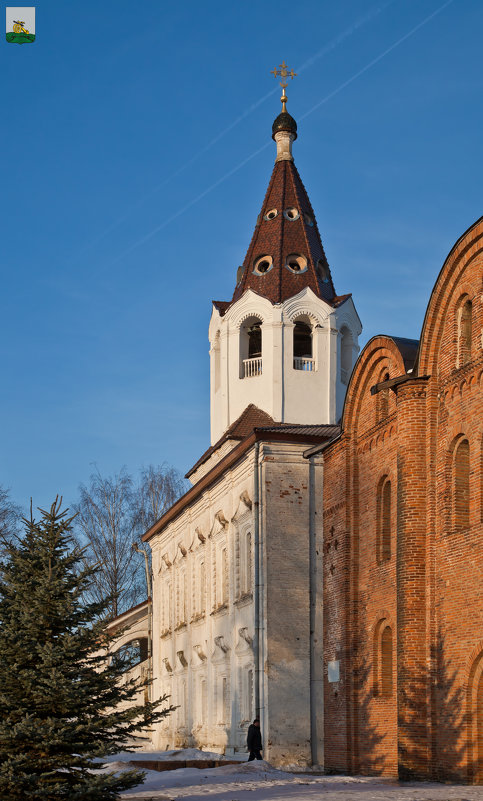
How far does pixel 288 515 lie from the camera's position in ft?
82.0

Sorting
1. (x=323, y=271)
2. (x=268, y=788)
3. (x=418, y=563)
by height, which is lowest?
(x=268, y=788)

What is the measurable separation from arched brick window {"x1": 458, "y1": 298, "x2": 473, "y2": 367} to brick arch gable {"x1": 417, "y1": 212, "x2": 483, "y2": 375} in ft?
0.73

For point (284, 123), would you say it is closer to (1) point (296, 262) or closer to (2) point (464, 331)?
(1) point (296, 262)

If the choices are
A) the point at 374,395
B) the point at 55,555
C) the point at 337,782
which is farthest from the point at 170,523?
the point at 55,555

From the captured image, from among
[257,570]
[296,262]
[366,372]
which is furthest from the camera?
[296,262]

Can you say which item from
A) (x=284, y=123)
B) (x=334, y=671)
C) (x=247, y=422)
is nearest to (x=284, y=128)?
(x=284, y=123)

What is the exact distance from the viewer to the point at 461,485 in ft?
59.9

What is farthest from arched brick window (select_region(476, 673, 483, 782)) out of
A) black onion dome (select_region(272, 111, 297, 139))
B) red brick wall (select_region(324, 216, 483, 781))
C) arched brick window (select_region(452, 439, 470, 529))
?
black onion dome (select_region(272, 111, 297, 139))

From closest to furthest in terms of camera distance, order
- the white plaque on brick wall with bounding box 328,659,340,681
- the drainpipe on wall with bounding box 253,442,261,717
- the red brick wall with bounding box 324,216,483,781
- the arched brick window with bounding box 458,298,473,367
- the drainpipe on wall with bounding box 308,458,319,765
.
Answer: the red brick wall with bounding box 324,216,483,781, the arched brick window with bounding box 458,298,473,367, the white plaque on brick wall with bounding box 328,659,340,681, the drainpipe on wall with bounding box 308,458,319,765, the drainpipe on wall with bounding box 253,442,261,717

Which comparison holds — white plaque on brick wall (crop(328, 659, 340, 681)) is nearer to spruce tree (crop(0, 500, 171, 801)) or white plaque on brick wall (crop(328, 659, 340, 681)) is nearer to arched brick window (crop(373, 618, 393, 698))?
arched brick window (crop(373, 618, 393, 698))

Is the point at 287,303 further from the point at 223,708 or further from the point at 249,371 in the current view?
the point at 223,708

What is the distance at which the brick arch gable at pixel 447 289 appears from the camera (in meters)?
18.2

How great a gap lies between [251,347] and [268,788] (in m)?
17.2

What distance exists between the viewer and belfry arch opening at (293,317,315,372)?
31188 mm
